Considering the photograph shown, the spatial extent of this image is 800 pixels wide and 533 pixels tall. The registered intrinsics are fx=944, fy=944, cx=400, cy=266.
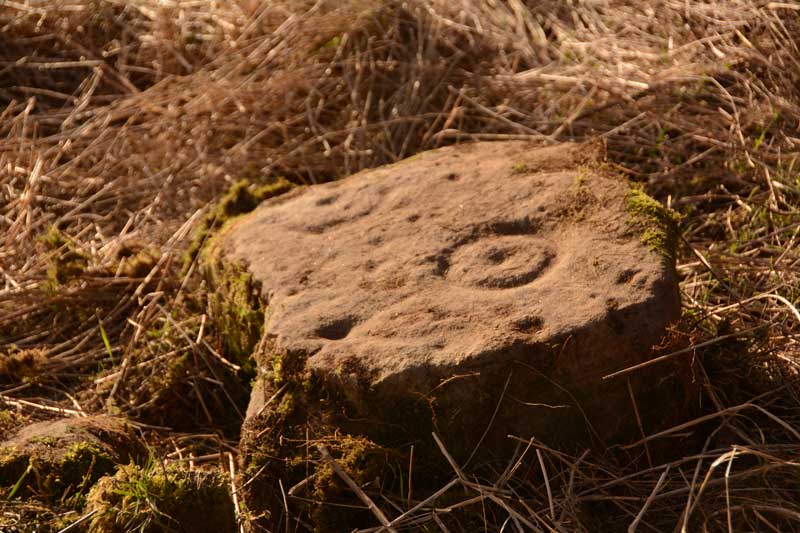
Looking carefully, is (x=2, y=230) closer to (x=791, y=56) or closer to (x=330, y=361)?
(x=330, y=361)

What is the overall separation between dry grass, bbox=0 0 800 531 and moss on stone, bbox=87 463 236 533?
0.44 m

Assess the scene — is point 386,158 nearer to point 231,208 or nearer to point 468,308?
point 231,208

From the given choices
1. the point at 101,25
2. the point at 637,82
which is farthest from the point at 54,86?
the point at 637,82

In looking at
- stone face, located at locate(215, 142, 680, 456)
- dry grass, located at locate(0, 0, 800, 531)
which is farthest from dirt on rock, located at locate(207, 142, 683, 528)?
dry grass, located at locate(0, 0, 800, 531)

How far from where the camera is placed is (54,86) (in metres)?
5.63

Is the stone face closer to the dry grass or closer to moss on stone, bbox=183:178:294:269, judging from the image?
the dry grass

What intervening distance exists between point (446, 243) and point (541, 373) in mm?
652

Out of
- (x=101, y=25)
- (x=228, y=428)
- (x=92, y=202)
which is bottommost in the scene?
(x=228, y=428)

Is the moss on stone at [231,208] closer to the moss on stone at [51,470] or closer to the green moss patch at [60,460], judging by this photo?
the green moss patch at [60,460]

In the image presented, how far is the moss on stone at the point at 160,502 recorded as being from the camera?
2352 mm

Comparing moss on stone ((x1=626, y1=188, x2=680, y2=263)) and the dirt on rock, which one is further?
moss on stone ((x1=626, y1=188, x2=680, y2=263))

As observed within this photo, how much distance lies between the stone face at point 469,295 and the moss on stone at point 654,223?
30mm

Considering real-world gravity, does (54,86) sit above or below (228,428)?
above

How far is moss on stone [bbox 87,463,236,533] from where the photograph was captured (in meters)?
2.35
